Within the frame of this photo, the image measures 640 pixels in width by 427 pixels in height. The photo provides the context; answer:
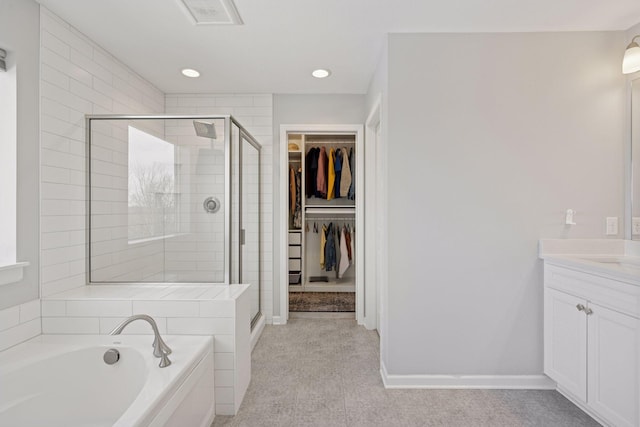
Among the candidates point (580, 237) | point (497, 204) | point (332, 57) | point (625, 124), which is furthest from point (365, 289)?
point (625, 124)

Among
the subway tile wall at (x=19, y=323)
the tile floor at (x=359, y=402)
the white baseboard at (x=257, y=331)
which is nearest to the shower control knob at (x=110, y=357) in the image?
the subway tile wall at (x=19, y=323)

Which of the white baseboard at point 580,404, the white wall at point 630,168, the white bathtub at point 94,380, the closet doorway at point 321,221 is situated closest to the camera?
the white bathtub at point 94,380

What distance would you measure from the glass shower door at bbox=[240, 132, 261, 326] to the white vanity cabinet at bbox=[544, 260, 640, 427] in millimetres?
2205

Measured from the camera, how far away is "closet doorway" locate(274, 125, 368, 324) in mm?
4379

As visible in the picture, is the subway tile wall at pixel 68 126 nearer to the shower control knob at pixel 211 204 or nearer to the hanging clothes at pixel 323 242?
the shower control knob at pixel 211 204

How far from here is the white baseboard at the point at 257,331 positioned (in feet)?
9.56

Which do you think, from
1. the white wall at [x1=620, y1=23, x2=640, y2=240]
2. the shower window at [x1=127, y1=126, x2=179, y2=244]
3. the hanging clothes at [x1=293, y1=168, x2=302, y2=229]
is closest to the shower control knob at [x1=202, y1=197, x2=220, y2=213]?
the shower window at [x1=127, y1=126, x2=179, y2=244]

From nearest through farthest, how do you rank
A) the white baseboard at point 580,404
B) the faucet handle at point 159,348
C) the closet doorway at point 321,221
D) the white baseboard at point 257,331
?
the faucet handle at point 159,348
the white baseboard at point 580,404
the white baseboard at point 257,331
the closet doorway at point 321,221

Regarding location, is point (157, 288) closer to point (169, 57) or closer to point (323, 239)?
point (169, 57)

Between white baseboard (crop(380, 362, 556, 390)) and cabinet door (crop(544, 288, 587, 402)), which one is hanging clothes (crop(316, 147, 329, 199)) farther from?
cabinet door (crop(544, 288, 587, 402))

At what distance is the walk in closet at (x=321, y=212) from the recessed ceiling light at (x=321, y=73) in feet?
4.27

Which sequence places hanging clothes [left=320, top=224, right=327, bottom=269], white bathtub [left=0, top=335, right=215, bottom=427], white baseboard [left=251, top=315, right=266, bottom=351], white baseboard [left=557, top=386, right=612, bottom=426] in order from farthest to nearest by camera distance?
hanging clothes [left=320, top=224, right=327, bottom=269]
white baseboard [left=251, top=315, right=266, bottom=351]
white baseboard [left=557, top=386, right=612, bottom=426]
white bathtub [left=0, top=335, right=215, bottom=427]

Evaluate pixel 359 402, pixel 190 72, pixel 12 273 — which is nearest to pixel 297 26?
pixel 190 72

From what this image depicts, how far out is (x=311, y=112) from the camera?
348cm
